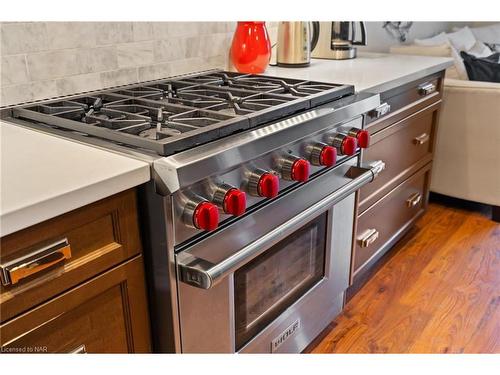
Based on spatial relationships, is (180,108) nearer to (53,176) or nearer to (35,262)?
(53,176)

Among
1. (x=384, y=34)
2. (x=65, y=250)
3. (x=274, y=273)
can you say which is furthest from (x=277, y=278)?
(x=384, y=34)

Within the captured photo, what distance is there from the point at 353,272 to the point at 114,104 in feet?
3.44

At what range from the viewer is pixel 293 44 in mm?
1977

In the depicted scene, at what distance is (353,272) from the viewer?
1.84 metres

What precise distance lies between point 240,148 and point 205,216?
0.17 metres

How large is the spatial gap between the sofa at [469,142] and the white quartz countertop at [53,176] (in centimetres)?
208

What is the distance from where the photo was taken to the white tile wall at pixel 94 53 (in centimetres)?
131

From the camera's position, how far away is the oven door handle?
3.23 ft

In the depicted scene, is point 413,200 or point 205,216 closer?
point 205,216

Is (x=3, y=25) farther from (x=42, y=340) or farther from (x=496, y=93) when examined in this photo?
(x=496, y=93)

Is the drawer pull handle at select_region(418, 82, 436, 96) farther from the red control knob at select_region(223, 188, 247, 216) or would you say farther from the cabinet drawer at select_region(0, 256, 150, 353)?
the cabinet drawer at select_region(0, 256, 150, 353)

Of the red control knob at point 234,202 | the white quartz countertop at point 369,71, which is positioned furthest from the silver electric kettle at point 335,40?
the red control knob at point 234,202

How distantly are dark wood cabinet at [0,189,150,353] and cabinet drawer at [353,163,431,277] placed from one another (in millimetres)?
1034
